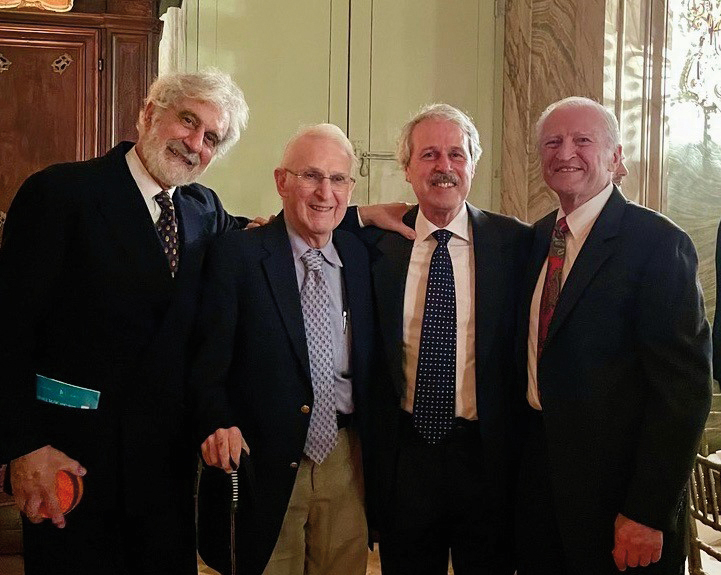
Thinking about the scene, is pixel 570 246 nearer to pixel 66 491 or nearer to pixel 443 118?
pixel 443 118

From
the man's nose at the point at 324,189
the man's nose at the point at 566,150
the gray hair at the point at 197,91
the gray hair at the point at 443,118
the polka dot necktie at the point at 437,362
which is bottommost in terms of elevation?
the polka dot necktie at the point at 437,362

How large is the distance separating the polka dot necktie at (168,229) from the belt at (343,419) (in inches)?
23.3

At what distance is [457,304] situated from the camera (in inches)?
96.2

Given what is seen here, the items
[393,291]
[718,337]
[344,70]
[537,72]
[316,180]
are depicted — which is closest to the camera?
[316,180]

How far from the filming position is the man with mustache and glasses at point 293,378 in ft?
7.39

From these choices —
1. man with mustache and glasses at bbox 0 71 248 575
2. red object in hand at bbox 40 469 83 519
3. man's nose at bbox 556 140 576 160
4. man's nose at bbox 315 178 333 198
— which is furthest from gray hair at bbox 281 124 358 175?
red object in hand at bbox 40 469 83 519

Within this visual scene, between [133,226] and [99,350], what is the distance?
0.34 m

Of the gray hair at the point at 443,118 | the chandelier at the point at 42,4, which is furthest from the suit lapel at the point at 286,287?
the chandelier at the point at 42,4

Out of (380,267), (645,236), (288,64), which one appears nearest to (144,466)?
(380,267)

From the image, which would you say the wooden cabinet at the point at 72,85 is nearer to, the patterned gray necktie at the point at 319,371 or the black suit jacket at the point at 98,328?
the black suit jacket at the point at 98,328

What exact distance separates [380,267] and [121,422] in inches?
33.1

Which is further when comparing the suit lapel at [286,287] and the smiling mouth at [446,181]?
the smiling mouth at [446,181]

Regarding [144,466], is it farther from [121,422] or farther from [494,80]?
[494,80]

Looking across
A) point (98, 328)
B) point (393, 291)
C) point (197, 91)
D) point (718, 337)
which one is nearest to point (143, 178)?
point (197, 91)
